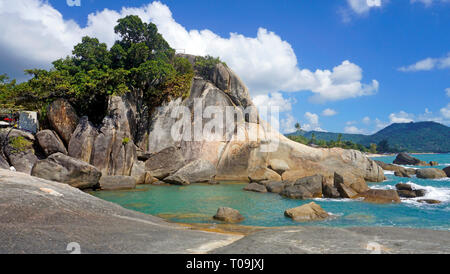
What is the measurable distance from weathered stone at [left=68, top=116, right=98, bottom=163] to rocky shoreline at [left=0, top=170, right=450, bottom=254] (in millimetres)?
15434

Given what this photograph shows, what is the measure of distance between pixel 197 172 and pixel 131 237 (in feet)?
66.4

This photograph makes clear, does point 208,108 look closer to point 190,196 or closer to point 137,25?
point 137,25

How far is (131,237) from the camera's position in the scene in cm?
665

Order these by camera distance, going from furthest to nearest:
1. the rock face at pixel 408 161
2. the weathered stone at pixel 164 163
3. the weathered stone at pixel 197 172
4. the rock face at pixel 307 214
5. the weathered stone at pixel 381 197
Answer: the rock face at pixel 408 161
the weathered stone at pixel 164 163
the weathered stone at pixel 197 172
the weathered stone at pixel 381 197
the rock face at pixel 307 214

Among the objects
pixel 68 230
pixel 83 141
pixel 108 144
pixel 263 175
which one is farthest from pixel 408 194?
pixel 83 141

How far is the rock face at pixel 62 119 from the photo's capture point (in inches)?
977

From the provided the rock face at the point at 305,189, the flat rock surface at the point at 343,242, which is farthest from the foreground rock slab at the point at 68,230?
the rock face at the point at 305,189

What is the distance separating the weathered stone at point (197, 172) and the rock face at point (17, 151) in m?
11.5

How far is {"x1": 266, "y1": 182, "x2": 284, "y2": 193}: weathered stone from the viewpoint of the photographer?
22.4 meters

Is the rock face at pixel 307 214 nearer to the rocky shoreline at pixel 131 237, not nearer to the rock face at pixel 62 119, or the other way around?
the rocky shoreline at pixel 131 237

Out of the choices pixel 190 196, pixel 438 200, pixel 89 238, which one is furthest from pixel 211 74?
pixel 89 238

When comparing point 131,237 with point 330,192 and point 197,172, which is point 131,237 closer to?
point 330,192

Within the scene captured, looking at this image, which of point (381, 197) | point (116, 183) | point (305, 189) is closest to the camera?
point (381, 197)
